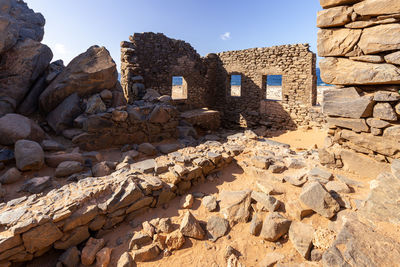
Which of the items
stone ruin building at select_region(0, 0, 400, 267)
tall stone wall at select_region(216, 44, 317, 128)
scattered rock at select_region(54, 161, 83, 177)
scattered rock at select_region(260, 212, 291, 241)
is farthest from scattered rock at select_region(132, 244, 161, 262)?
tall stone wall at select_region(216, 44, 317, 128)

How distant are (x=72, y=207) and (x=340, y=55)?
14.4 feet

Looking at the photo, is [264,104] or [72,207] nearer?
[72,207]

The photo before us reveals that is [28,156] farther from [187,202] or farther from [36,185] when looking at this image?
[187,202]

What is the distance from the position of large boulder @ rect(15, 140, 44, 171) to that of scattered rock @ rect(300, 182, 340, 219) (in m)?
4.80

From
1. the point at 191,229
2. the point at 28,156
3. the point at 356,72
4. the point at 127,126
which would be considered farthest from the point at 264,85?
the point at 28,156

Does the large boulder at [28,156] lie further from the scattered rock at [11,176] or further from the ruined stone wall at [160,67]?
the ruined stone wall at [160,67]

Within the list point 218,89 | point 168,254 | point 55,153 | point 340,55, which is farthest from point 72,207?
point 218,89

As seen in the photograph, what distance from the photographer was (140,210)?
3104 mm

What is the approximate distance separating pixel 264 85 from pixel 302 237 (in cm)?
995

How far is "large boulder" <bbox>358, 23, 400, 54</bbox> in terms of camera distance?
2.63 meters

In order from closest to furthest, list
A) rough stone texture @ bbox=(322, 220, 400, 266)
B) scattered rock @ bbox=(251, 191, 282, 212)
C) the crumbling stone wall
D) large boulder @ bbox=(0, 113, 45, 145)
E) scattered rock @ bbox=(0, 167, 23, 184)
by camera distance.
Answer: rough stone texture @ bbox=(322, 220, 400, 266) < scattered rock @ bbox=(251, 191, 282, 212) < scattered rock @ bbox=(0, 167, 23, 184) < large boulder @ bbox=(0, 113, 45, 145) < the crumbling stone wall

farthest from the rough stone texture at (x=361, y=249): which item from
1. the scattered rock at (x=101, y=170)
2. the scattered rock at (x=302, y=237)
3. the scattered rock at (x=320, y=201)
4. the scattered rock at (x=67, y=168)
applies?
the scattered rock at (x=67, y=168)

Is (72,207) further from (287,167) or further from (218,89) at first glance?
(218,89)

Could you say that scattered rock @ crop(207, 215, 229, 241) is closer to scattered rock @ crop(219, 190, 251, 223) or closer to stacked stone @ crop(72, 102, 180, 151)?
scattered rock @ crop(219, 190, 251, 223)
